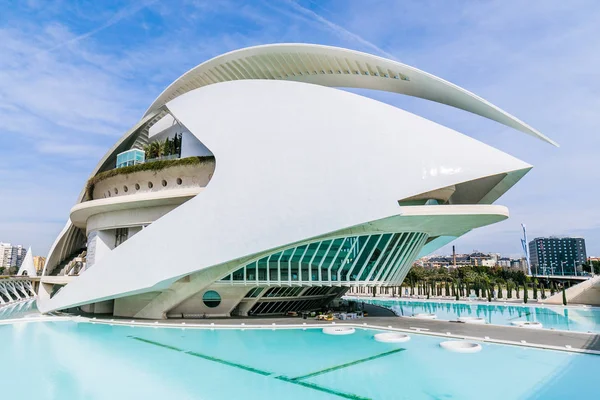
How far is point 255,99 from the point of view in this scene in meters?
21.0

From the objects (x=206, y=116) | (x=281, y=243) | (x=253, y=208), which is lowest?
(x=281, y=243)

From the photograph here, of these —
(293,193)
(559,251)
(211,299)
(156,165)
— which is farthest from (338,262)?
(559,251)

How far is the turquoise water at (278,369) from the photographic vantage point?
9.57 meters

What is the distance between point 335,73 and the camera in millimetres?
23578

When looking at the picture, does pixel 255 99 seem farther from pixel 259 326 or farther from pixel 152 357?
pixel 152 357

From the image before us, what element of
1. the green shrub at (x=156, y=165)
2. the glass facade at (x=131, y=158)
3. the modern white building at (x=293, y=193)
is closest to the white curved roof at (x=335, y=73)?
the modern white building at (x=293, y=193)

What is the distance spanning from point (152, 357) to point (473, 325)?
13879 millimetres

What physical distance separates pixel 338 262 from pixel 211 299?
710 centimetres

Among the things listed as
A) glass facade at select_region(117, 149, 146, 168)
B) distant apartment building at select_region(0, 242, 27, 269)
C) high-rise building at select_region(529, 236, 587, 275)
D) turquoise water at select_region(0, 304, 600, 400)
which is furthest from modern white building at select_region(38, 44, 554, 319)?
distant apartment building at select_region(0, 242, 27, 269)

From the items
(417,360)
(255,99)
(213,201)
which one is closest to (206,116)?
(255,99)

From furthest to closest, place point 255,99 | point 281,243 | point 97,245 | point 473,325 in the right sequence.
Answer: point 97,245, point 255,99, point 473,325, point 281,243

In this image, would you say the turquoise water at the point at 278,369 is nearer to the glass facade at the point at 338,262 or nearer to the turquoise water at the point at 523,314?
the glass facade at the point at 338,262

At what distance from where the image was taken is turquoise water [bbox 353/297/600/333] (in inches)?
883

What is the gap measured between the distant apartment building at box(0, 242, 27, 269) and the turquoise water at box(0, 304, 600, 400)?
184 metres
